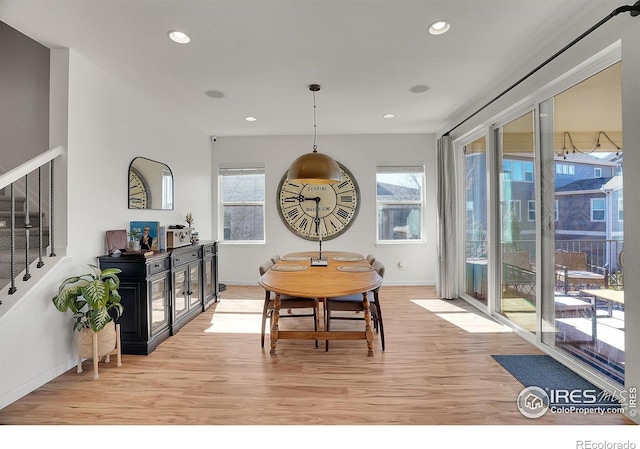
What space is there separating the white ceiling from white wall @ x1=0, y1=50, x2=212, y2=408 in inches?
9.0

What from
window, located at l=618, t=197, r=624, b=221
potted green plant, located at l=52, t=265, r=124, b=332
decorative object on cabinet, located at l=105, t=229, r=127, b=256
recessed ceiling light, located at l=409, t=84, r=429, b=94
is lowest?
potted green plant, located at l=52, t=265, r=124, b=332

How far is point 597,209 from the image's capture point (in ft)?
7.30

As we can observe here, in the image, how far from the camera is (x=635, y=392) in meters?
1.83

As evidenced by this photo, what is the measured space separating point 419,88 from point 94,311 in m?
3.62

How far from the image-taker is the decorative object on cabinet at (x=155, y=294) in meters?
2.75

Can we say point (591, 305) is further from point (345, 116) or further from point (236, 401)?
point (345, 116)

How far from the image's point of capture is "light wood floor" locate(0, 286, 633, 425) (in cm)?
188

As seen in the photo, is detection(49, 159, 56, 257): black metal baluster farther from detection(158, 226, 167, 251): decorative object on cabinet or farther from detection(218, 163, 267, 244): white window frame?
detection(218, 163, 267, 244): white window frame

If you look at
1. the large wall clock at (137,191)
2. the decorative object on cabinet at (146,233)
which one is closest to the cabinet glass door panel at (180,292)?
the decorative object on cabinet at (146,233)

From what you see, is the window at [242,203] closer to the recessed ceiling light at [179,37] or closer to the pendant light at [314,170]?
the pendant light at [314,170]

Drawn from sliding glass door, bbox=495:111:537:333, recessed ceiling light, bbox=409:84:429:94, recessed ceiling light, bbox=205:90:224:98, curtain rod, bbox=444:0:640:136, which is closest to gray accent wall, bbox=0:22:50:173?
recessed ceiling light, bbox=205:90:224:98

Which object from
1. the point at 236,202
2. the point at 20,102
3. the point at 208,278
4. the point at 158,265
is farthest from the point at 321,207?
the point at 20,102

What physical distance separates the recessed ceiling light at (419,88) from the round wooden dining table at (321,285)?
197 centimetres
